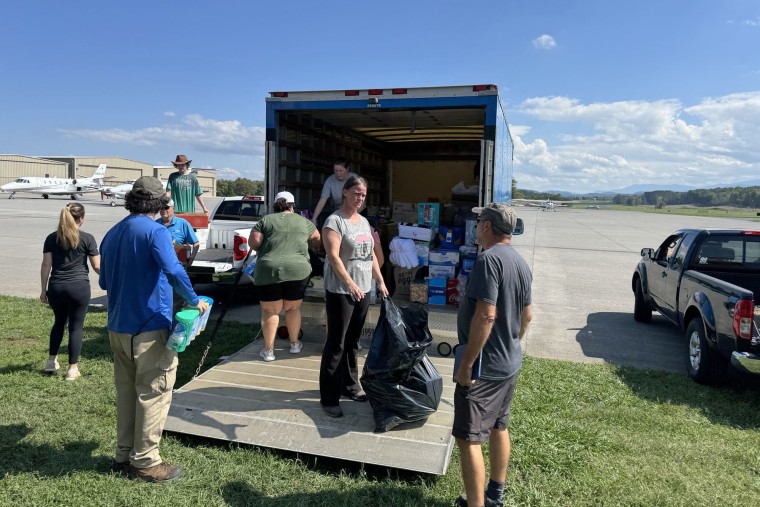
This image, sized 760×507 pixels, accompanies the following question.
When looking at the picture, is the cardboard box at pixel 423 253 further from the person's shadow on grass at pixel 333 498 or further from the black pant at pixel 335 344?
the person's shadow on grass at pixel 333 498

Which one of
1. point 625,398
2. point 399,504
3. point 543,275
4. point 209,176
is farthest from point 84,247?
point 209,176

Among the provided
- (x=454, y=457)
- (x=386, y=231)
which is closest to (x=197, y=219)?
(x=386, y=231)

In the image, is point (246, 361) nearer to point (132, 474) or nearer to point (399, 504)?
point (132, 474)

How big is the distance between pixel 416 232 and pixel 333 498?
3868 millimetres

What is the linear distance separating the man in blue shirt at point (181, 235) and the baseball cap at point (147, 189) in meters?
2.75

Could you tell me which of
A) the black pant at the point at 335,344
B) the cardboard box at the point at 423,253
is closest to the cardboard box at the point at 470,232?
the cardboard box at the point at 423,253

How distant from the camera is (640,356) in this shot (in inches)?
263

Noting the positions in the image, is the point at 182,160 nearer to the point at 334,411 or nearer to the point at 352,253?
the point at 352,253

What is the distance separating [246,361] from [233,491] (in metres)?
1.98

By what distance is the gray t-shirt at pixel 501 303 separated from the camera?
2.64m

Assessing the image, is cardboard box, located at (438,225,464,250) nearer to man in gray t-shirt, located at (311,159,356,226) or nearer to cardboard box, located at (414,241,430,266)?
cardboard box, located at (414,241,430,266)

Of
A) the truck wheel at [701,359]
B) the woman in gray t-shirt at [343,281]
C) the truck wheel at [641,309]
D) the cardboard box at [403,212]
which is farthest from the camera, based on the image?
the cardboard box at [403,212]

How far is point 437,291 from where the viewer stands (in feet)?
20.8

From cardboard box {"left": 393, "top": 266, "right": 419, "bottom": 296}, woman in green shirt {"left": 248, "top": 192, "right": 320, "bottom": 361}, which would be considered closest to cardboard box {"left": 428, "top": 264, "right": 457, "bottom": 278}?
cardboard box {"left": 393, "top": 266, "right": 419, "bottom": 296}
